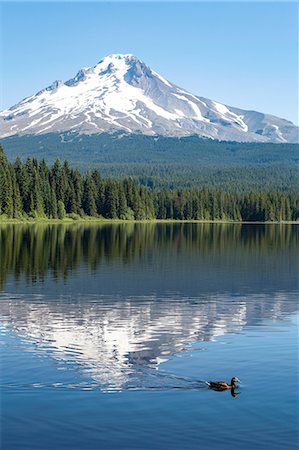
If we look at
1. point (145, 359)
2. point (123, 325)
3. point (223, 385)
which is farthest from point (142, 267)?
point (223, 385)

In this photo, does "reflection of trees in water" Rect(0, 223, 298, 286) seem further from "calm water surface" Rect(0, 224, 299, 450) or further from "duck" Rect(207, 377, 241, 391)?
"duck" Rect(207, 377, 241, 391)

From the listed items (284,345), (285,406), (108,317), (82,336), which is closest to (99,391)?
(285,406)

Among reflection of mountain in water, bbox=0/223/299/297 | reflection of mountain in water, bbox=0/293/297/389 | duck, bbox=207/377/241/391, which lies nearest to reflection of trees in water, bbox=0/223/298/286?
reflection of mountain in water, bbox=0/223/299/297

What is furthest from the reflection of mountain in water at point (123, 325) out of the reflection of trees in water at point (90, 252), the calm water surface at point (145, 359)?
the reflection of trees in water at point (90, 252)

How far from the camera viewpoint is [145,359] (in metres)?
29.0

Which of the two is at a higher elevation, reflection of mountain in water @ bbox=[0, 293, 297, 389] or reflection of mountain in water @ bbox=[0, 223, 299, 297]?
reflection of mountain in water @ bbox=[0, 223, 299, 297]

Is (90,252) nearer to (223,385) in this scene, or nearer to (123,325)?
(123,325)

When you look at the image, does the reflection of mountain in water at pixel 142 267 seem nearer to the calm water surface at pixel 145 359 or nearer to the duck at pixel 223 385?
the calm water surface at pixel 145 359

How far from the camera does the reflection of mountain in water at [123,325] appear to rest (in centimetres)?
2823

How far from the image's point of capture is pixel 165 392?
24531mm

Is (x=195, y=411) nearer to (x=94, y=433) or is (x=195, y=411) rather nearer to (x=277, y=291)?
(x=94, y=433)

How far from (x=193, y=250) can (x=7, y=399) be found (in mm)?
68361

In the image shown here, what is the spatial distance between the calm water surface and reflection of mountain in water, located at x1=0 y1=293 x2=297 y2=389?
2.5 inches

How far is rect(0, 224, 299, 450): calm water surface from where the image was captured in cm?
2072
